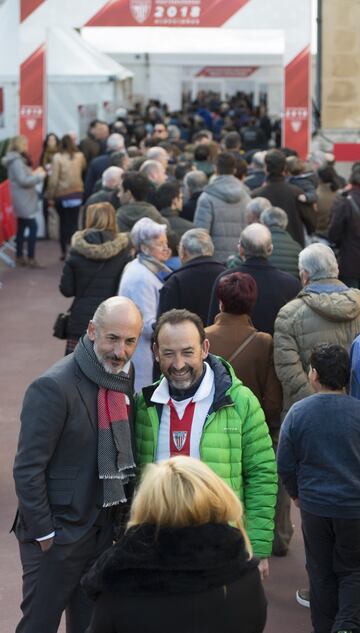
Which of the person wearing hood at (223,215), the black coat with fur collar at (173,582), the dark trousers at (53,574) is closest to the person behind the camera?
the black coat with fur collar at (173,582)

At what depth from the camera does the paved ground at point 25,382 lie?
6.07 metres

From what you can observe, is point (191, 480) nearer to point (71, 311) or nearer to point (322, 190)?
point (71, 311)

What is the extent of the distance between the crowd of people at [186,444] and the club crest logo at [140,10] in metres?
A: 8.54

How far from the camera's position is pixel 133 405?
4.60 metres

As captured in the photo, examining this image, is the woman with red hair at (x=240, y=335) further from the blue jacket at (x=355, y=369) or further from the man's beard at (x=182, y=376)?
the man's beard at (x=182, y=376)

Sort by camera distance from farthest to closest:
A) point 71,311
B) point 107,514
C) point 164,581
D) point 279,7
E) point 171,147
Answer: point 279,7 < point 171,147 < point 71,311 < point 107,514 < point 164,581

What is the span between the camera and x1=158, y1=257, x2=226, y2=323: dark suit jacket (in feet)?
24.6

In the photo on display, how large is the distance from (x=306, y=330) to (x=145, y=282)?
174 centimetres

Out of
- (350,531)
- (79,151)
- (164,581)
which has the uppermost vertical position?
(79,151)

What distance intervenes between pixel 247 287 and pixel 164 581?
9.73ft

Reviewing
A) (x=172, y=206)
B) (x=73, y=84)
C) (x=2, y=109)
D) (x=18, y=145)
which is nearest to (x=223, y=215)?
(x=172, y=206)

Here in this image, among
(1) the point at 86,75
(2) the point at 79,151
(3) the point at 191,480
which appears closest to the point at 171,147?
(2) the point at 79,151

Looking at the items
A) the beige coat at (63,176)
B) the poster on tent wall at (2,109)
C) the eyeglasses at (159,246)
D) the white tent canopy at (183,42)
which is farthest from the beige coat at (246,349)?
the white tent canopy at (183,42)

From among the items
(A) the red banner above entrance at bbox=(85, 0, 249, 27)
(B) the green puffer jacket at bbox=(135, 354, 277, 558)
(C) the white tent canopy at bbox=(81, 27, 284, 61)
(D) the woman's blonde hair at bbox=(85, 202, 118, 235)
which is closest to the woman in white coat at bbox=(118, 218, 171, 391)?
(D) the woman's blonde hair at bbox=(85, 202, 118, 235)
